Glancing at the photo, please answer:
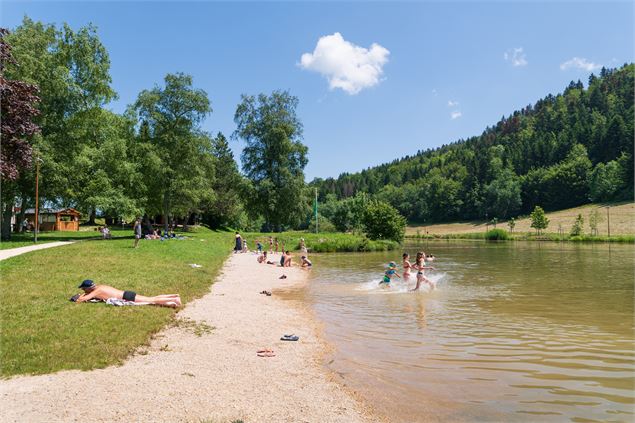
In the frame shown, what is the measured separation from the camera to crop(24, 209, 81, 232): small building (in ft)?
190

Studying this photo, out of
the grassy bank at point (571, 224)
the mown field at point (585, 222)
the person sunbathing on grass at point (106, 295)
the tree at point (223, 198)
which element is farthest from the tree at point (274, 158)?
the mown field at point (585, 222)

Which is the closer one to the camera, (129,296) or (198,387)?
(198,387)

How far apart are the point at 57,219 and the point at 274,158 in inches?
1203

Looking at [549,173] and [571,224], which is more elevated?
[549,173]

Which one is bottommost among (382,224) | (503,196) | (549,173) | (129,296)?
(129,296)

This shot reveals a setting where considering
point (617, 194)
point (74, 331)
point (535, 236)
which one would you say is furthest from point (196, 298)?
point (617, 194)

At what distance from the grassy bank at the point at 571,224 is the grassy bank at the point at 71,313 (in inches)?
3254

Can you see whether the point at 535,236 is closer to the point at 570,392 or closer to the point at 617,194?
the point at 617,194

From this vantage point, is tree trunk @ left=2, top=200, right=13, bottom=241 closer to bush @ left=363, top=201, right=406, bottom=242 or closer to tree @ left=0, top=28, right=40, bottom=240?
tree @ left=0, top=28, right=40, bottom=240

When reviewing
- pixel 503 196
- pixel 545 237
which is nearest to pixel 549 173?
pixel 503 196

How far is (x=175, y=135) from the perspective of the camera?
47.2 metres

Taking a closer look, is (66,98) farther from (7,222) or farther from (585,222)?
(585,222)

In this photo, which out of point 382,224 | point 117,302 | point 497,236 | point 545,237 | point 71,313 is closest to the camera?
point 71,313

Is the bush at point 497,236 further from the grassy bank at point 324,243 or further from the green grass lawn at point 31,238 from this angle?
the green grass lawn at point 31,238
